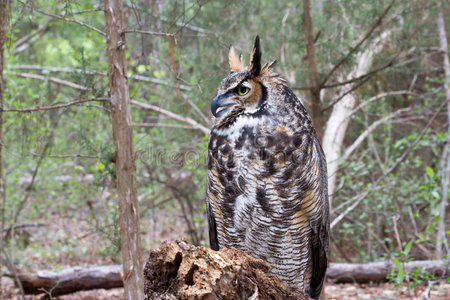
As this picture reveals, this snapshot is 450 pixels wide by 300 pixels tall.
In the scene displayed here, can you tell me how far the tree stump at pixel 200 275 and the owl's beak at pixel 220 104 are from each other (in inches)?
36.7

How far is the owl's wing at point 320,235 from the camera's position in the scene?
9.43ft

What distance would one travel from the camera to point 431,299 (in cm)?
502

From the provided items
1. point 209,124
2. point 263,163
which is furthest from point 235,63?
point 209,124

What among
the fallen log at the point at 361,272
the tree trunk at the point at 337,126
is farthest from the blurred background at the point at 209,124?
the fallen log at the point at 361,272

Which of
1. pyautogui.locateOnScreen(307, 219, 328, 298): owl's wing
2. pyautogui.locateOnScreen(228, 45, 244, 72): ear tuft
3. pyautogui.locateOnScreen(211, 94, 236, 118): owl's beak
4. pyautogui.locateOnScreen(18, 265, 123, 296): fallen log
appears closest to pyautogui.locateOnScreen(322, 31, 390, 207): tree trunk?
pyautogui.locateOnScreen(307, 219, 328, 298): owl's wing

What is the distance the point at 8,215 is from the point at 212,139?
619 cm

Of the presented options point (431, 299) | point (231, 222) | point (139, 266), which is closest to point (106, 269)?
point (139, 266)

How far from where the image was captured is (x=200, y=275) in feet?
5.48

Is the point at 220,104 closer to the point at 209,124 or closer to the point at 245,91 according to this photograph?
the point at 245,91

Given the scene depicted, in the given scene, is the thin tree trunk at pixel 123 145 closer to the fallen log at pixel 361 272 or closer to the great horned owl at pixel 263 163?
the great horned owl at pixel 263 163

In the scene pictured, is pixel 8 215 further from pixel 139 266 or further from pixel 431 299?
pixel 431 299

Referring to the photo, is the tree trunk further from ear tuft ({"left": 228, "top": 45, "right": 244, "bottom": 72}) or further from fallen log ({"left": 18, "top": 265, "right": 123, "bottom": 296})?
fallen log ({"left": 18, "top": 265, "right": 123, "bottom": 296})

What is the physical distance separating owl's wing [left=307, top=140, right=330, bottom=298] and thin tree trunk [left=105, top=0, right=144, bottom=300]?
135 centimetres

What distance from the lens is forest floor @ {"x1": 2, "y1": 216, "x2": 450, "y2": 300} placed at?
5.38 meters
